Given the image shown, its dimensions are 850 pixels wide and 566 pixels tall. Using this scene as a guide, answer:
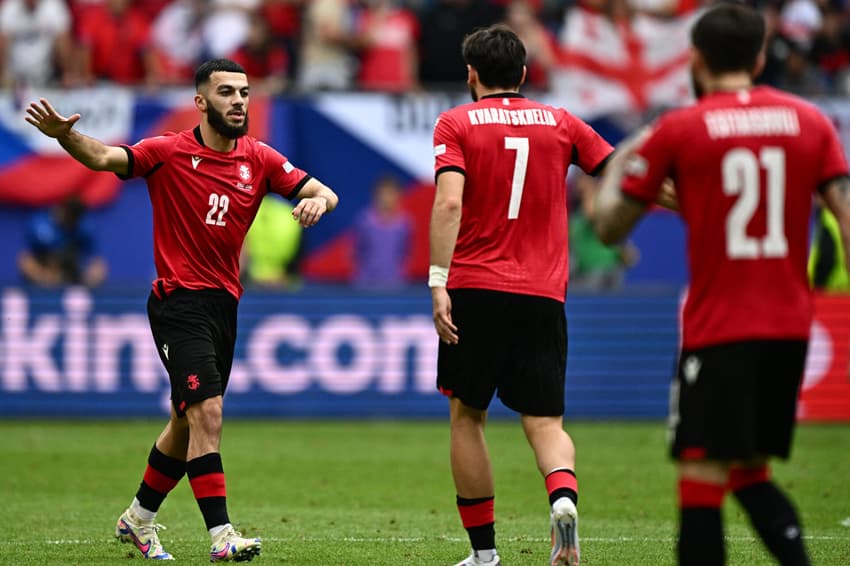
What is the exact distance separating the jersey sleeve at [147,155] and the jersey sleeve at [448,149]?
1738 millimetres

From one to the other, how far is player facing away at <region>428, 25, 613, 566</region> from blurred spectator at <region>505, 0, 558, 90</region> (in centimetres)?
1154

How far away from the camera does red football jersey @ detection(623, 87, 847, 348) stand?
5.44 metres

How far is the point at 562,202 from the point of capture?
7.42m

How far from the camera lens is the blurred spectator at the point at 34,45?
1867 cm

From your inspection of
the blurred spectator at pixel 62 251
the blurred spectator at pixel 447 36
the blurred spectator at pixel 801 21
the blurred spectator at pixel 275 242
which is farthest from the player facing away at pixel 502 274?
the blurred spectator at pixel 801 21

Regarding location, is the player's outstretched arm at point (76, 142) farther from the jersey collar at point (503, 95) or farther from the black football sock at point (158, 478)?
the jersey collar at point (503, 95)

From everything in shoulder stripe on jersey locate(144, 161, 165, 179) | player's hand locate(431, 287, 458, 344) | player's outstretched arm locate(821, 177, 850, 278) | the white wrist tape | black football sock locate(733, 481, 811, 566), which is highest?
shoulder stripe on jersey locate(144, 161, 165, 179)

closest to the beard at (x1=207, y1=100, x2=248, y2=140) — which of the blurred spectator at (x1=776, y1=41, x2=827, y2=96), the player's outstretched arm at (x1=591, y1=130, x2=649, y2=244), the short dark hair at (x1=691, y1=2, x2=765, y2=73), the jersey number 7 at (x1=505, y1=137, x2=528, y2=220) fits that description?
the jersey number 7 at (x1=505, y1=137, x2=528, y2=220)

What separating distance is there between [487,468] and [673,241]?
11.8 m

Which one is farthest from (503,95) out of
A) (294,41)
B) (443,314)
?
(294,41)

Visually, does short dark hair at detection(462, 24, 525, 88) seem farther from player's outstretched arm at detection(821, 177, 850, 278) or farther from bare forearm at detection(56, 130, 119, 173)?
player's outstretched arm at detection(821, 177, 850, 278)

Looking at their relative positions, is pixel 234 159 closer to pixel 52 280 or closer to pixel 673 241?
pixel 52 280

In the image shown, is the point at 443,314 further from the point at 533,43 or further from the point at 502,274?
the point at 533,43

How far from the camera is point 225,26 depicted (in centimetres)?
1912
